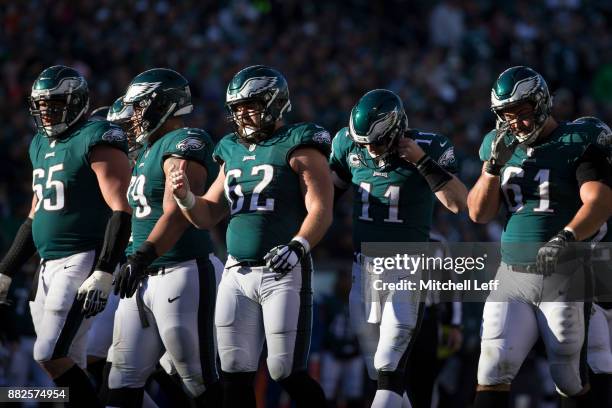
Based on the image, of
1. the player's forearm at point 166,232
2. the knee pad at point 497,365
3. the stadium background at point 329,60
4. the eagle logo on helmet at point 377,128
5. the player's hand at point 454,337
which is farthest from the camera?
the stadium background at point 329,60

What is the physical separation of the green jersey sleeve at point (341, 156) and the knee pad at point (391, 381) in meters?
1.25

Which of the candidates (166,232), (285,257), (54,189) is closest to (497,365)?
(285,257)

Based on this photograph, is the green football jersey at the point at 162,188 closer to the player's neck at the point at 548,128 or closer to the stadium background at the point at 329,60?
the player's neck at the point at 548,128

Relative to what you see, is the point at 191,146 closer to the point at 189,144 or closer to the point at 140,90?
the point at 189,144

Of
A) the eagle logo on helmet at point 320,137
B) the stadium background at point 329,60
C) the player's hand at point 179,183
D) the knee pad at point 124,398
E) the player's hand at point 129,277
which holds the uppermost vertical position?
the stadium background at point 329,60

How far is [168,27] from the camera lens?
1438cm

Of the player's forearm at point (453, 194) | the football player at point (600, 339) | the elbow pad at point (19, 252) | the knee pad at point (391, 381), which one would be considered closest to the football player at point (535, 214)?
the player's forearm at point (453, 194)

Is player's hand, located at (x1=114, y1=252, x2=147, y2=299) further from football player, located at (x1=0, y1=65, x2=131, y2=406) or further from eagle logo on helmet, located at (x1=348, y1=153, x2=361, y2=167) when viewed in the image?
eagle logo on helmet, located at (x1=348, y1=153, x2=361, y2=167)

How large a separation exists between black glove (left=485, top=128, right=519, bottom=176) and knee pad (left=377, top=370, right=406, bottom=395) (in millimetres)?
1144

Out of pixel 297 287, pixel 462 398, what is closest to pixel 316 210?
pixel 297 287

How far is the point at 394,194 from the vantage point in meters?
6.54

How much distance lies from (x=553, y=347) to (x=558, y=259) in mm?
443

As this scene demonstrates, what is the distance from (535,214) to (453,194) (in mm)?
490

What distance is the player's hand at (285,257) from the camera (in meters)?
5.71
